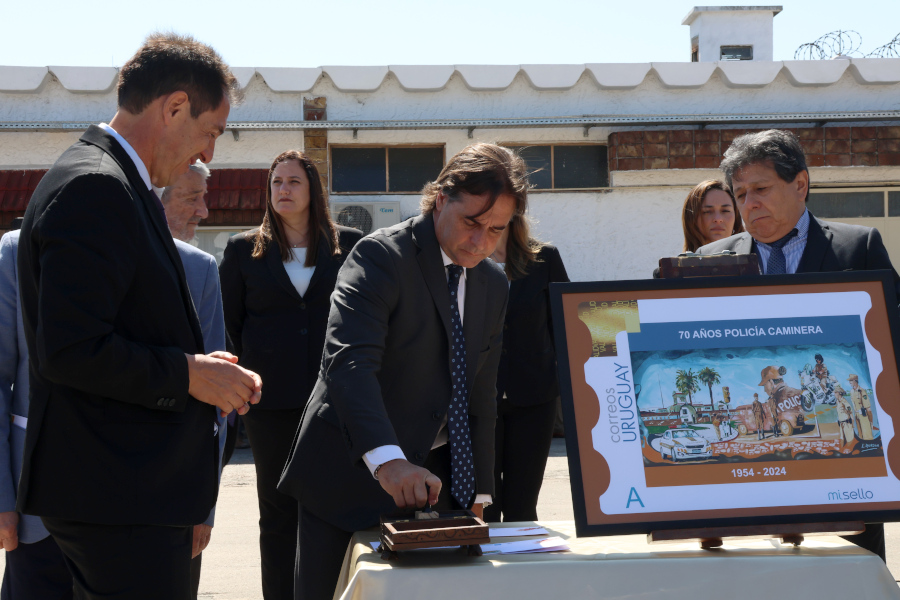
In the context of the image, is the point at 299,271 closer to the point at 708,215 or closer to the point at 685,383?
the point at 708,215

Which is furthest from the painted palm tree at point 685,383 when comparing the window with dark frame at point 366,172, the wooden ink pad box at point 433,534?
the window with dark frame at point 366,172

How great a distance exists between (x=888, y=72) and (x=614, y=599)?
1009 cm

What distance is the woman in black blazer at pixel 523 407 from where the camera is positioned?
11.0 feet

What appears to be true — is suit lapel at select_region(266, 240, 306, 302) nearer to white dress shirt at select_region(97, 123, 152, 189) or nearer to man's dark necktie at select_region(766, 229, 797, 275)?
white dress shirt at select_region(97, 123, 152, 189)

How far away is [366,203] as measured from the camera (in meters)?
9.23

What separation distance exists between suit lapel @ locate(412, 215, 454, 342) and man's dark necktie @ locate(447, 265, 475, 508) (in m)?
0.03

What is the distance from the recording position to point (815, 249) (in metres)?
2.41

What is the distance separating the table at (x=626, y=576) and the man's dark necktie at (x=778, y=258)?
98 centimetres

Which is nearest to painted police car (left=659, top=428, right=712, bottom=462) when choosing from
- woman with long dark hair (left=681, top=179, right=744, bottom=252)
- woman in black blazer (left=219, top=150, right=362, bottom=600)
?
woman in black blazer (left=219, top=150, right=362, bottom=600)

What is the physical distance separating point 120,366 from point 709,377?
1192mm

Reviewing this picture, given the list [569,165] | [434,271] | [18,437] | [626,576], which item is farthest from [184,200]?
[569,165]

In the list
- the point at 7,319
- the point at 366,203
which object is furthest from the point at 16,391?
the point at 366,203

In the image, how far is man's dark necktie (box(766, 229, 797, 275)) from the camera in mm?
2492

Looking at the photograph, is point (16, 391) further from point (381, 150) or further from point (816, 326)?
point (381, 150)
